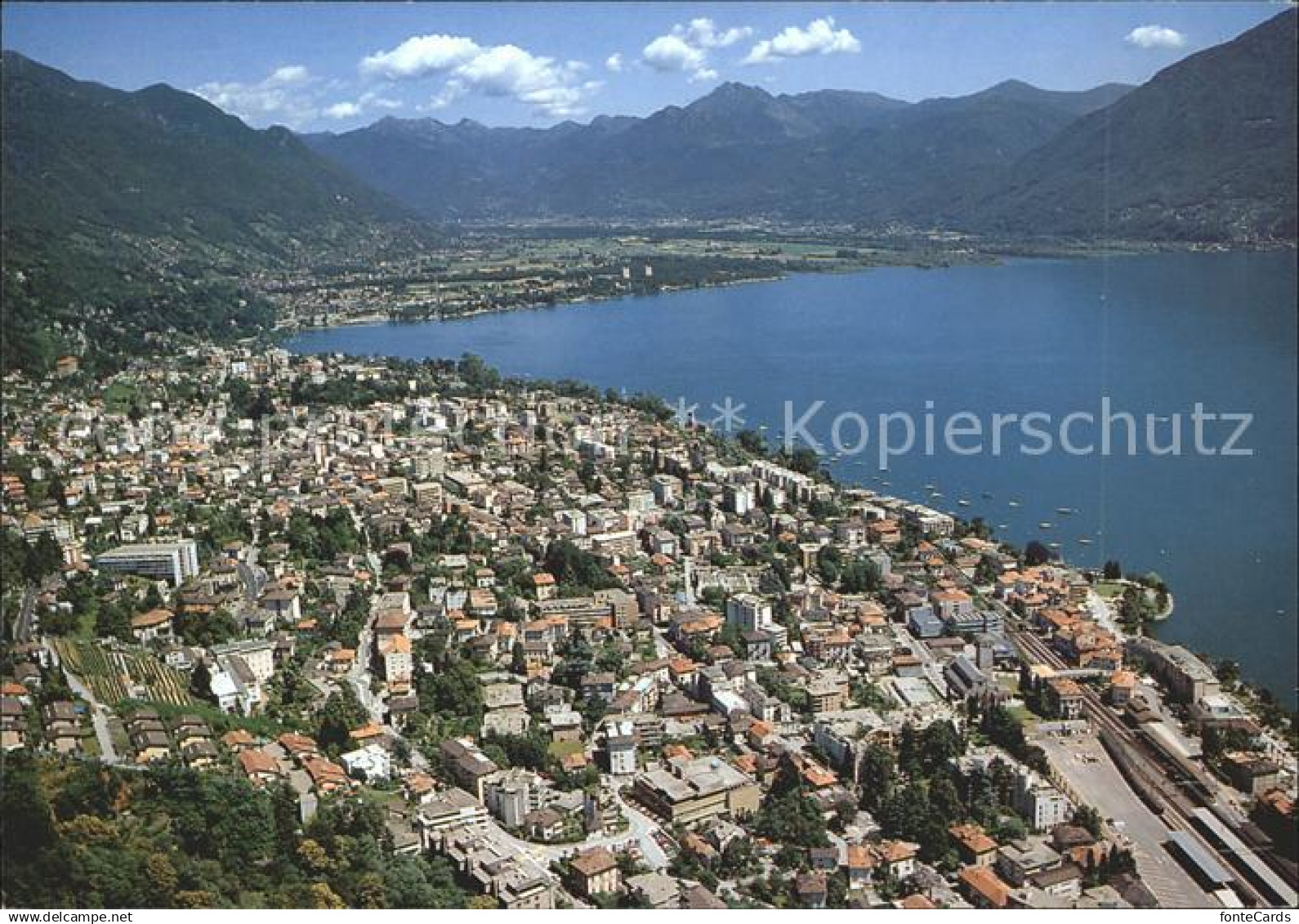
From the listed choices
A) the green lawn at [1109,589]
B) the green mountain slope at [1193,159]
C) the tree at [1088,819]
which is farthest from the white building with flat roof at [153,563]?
the green mountain slope at [1193,159]

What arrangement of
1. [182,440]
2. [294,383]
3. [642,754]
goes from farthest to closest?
[294,383], [182,440], [642,754]

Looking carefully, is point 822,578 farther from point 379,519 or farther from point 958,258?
point 958,258

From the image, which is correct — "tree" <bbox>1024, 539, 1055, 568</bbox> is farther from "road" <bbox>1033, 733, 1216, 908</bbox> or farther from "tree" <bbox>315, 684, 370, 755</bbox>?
"tree" <bbox>315, 684, 370, 755</bbox>

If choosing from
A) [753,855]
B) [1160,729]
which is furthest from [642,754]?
[1160,729]

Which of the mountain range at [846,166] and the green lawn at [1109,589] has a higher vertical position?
the mountain range at [846,166]

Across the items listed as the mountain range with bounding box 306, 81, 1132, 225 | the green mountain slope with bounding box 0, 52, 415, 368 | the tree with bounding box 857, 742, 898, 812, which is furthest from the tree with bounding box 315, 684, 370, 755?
the mountain range with bounding box 306, 81, 1132, 225

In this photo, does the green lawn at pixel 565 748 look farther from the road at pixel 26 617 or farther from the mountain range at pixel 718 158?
the mountain range at pixel 718 158

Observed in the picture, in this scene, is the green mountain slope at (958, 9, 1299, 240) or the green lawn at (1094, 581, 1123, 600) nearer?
the green lawn at (1094, 581, 1123, 600)
